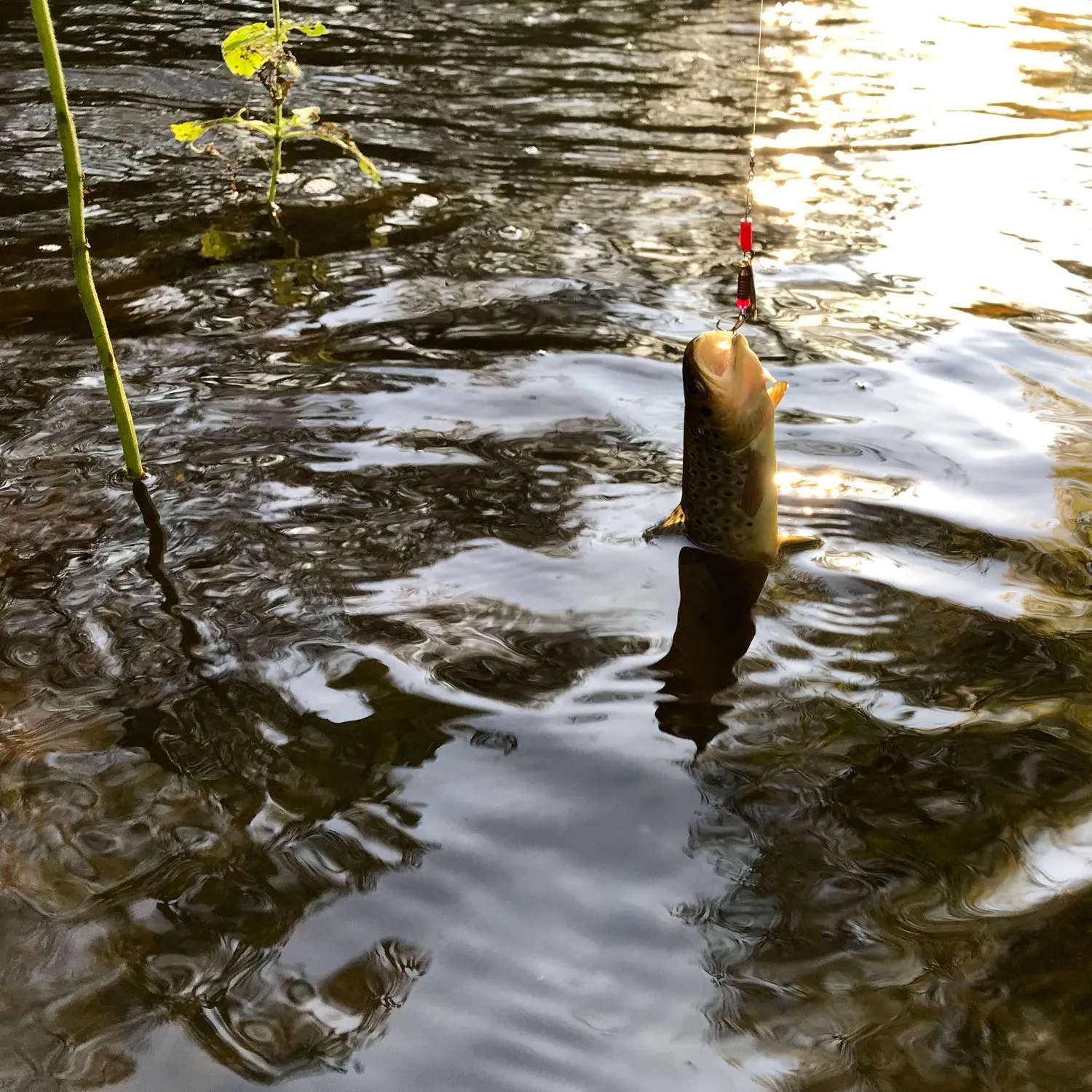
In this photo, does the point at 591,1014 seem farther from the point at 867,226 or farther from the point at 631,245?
the point at 867,226

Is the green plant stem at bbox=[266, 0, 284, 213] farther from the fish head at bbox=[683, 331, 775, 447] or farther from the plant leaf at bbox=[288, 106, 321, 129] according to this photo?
the fish head at bbox=[683, 331, 775, 447]

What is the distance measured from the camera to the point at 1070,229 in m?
6.07

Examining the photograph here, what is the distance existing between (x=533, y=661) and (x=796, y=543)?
1040 millimetres

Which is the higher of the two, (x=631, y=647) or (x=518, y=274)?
(x=518, y=274)

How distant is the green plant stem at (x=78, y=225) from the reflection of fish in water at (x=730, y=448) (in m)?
1.74

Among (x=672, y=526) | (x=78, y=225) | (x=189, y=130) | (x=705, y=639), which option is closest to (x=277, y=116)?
(x=189, y=130)

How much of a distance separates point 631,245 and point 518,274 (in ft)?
2.60

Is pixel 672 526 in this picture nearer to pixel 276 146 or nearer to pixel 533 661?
pixel 533 661

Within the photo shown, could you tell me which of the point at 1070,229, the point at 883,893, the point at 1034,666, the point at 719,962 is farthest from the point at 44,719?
the point at 1070,229

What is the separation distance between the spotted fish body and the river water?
6.4 inches

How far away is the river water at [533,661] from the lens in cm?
208

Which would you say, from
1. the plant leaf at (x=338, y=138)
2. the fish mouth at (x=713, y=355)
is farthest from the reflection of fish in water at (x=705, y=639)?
the plant leaf at (x=338, y=138)

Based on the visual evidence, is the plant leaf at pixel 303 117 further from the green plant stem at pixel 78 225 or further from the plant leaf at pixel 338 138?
the green plant stem at pixel 78 225

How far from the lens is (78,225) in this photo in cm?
308
